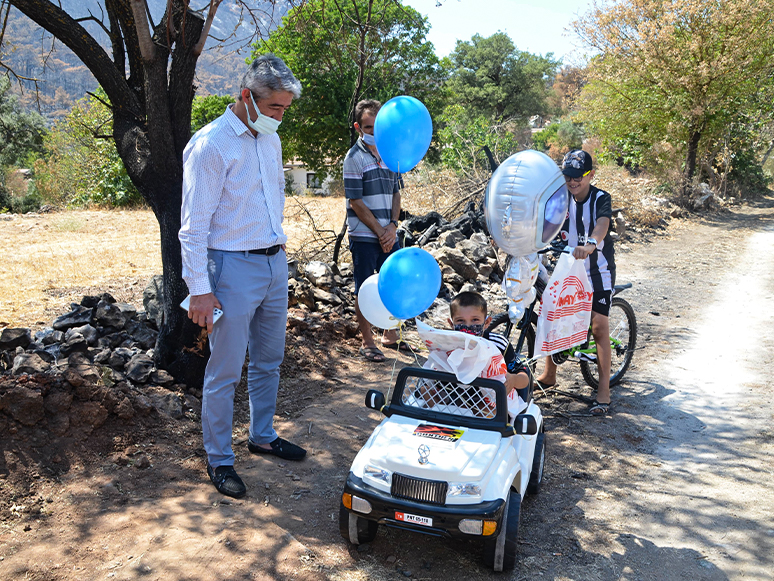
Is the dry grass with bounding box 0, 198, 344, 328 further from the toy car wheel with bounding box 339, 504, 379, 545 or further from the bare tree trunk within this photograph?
the toy car wheel with bounding box 339, 504, 379, 545

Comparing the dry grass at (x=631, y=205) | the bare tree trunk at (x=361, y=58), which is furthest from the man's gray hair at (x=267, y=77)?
the dry grass at (x=631, y=205)

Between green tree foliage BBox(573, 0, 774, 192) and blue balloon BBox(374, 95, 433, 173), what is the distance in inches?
636

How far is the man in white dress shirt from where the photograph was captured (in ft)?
10.8

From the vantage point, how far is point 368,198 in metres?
5.52

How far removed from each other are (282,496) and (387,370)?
7.78ft

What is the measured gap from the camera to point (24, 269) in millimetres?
8047

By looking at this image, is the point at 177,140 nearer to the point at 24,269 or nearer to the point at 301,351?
the point at 301,351

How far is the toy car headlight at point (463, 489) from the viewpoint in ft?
9.32

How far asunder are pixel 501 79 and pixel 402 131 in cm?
5721

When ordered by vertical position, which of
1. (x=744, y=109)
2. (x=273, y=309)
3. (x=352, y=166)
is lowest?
Answer: (x=273, y=309)

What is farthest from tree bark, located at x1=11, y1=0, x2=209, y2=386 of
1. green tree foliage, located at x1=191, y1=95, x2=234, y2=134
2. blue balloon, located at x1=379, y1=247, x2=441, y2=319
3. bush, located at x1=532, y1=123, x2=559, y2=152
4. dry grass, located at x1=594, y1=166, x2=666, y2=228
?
bush, located at x1=532, y1=123, x2=559, y2=152

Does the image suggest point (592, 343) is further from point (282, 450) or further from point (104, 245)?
point (104, 245)

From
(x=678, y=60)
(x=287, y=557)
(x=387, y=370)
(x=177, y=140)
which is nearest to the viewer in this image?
(x=287, y=557)

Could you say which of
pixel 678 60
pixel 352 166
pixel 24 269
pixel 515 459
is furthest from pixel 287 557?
pixel 678 60
